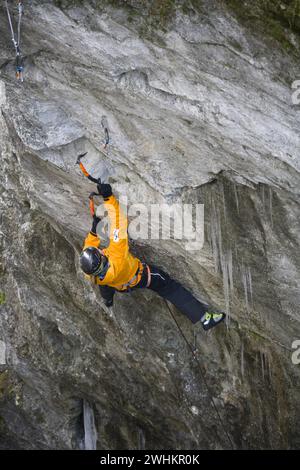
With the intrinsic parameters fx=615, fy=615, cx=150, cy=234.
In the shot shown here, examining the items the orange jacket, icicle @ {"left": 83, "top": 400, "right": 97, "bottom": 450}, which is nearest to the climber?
the orange jacket

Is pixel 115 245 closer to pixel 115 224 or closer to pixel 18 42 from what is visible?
pixel 115 224

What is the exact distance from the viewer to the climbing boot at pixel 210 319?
418 inches

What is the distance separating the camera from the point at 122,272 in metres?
9.23

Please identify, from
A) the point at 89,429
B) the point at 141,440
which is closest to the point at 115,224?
the point at 141,440

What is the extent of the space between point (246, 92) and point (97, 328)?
6.04 metres

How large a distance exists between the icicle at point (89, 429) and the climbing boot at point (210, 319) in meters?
3.81

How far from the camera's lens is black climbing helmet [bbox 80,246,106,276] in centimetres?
845

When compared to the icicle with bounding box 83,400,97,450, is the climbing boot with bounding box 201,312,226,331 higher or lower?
higher

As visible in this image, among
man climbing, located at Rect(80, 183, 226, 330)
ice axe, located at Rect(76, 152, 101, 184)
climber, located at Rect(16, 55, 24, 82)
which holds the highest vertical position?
climber, located at Rect(16, 55, 24, 82)

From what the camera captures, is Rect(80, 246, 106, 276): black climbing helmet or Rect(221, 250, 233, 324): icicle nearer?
Rect(80, 246, 106, 276): black climbing helmet

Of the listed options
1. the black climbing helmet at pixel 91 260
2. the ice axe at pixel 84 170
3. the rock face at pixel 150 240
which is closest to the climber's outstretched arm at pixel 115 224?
the ice axe at pixel 84 170

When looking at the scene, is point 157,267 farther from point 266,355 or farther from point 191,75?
point 191,75

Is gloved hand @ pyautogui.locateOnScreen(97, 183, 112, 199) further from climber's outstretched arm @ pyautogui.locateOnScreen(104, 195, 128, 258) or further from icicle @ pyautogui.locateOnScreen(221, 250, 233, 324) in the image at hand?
icicle @ pyautogui.locateOnScreen(221, 250, 233, 324)

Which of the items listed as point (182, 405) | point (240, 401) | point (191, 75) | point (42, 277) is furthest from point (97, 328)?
point (191, 75)
